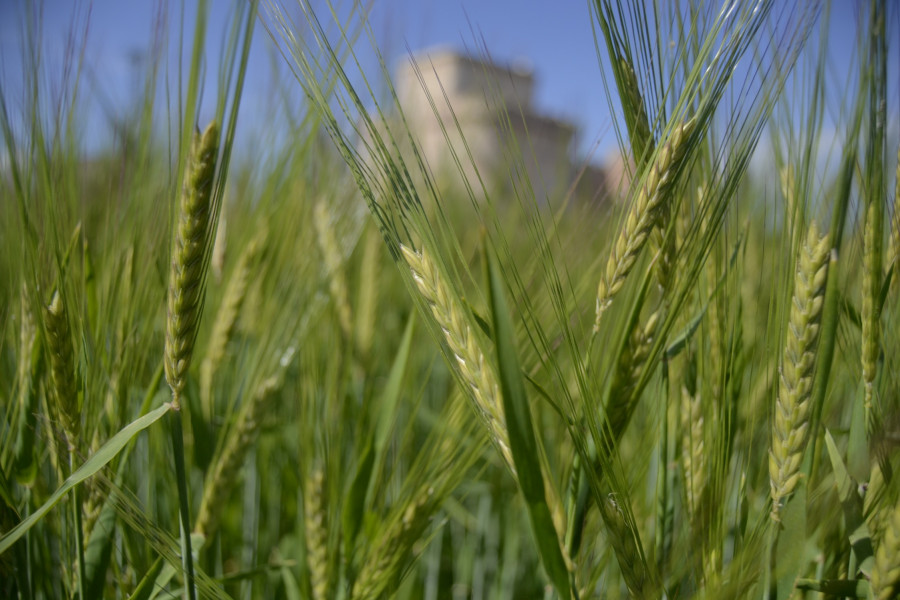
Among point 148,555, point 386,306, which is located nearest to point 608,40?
point 148,555

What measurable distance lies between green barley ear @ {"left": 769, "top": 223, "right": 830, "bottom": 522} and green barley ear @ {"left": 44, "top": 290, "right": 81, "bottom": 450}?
0.43 meters

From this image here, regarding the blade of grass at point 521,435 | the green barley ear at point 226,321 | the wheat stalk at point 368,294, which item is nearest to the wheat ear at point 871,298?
the blade of grass at point 521,435

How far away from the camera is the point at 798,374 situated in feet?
1.14

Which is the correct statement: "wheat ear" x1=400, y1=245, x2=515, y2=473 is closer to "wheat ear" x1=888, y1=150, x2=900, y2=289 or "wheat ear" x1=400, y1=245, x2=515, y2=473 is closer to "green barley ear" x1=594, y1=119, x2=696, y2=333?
"green barley ear" x1=594, y1=119, x2=696, y2=333

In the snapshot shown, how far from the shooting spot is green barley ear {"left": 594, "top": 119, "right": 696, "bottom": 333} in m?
0.38

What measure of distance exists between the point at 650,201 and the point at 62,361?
379mm

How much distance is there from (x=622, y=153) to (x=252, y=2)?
26cm

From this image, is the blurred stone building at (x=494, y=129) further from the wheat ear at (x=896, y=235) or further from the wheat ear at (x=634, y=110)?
the wheat ear at (x=896, y=235)

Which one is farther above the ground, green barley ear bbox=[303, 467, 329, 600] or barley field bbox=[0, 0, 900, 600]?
barley field bbox=[0, 0, 900, 600]

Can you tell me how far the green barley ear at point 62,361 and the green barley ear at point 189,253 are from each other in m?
0.08

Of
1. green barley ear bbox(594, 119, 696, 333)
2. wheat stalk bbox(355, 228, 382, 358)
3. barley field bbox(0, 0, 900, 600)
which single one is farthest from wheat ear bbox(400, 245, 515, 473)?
wheat stalk bbox(355, 228, 382, 358)

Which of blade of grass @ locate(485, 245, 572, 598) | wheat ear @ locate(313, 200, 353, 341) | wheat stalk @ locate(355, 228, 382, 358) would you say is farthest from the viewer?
wheat stalk @ locate(355, 228, 382, 358)

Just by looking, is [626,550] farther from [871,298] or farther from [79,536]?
[79,536]

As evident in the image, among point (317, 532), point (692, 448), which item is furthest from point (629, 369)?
point (317, 532)
